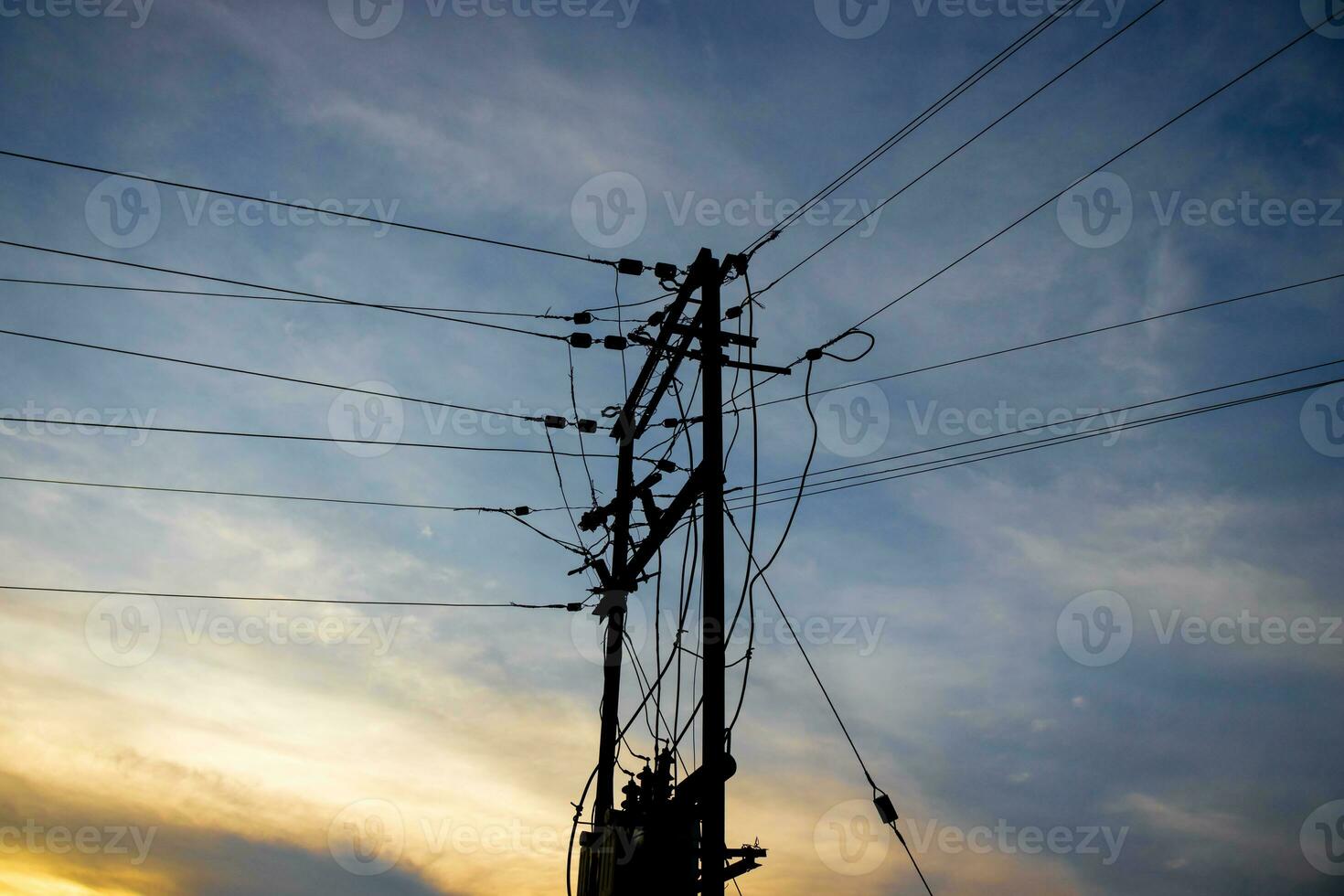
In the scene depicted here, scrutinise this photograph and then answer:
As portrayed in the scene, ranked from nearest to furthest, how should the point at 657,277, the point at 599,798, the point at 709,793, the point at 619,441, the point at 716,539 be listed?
the point at 709,793 < the point at 716,539 < the point at 657,277 < the point at 599,798 < the point at 619,441

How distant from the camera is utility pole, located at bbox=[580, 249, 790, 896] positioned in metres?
8.97

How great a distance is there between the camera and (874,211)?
454 inches

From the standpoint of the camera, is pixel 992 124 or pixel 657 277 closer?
pixel 992 124

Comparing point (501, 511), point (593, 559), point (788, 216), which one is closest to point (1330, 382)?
point (788, 216)

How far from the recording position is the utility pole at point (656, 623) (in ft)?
29.4

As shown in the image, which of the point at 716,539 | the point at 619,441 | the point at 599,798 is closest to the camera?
the point at 716,539

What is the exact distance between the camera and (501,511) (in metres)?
17.1

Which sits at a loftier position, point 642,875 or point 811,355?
point 811,355

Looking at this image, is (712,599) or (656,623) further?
(656,623)

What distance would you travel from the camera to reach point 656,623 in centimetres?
1373

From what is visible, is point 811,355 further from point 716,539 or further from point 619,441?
point 619,441

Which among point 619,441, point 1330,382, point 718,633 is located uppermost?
point 619,441

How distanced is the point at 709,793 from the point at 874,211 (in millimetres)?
7487

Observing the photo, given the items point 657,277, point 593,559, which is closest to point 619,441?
point 593,559
